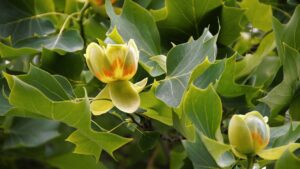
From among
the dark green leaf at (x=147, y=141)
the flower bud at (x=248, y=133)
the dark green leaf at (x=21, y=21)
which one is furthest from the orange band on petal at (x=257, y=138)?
the dark green leaf at (x=21, y=21)

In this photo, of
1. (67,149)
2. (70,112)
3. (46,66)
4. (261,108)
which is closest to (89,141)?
(70,112)

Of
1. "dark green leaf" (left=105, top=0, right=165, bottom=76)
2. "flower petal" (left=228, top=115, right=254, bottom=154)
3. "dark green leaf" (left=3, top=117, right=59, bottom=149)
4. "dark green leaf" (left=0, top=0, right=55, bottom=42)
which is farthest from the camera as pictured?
"dark green leaf" (left=3, top=117, right=59, bottom=149)

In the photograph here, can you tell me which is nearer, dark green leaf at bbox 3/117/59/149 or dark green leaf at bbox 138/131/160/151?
dark green leaf at bbox 138/131/160/151

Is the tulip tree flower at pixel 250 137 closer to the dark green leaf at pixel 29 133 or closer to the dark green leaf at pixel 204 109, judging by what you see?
the dark green leaf at pixel 204 109

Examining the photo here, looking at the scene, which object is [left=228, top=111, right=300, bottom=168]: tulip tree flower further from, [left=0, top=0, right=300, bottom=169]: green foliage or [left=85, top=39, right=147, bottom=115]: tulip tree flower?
[left=85, top=39, right=147, bottom=115]: tulip tree flower

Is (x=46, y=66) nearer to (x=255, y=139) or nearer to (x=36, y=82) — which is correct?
(x=36, y=82)

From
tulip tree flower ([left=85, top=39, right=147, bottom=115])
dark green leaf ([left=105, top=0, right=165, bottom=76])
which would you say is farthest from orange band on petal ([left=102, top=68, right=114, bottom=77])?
dark green leaf ([left=105, top=0, right=165, bottom=76])

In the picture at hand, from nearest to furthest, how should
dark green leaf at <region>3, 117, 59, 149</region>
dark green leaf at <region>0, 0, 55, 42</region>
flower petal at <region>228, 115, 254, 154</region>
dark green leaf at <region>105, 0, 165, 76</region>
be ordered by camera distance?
flower petal at <region>228, 115, 254, 154</region> < dark green leaf at <region>105, 0, 165, 76</region> < dark green leaf at <region>0, 0, 55, 42</region> < dark green leaf at <region>3, 117, 59, 149</region>
